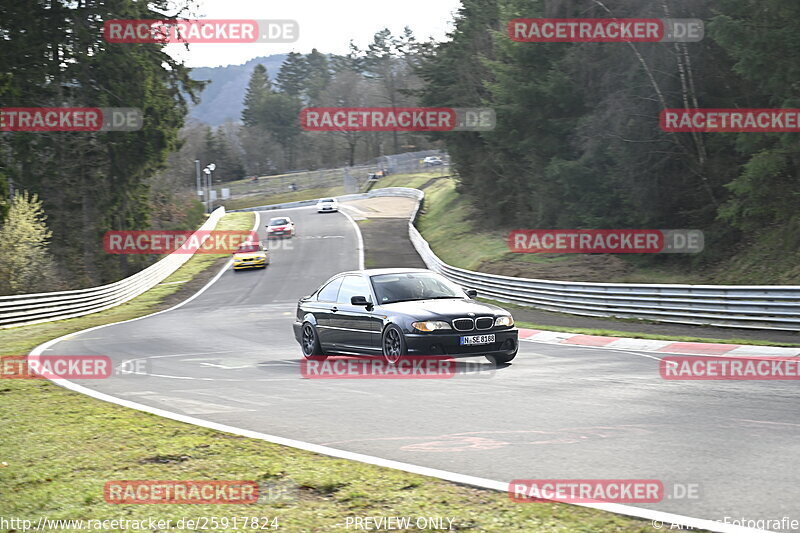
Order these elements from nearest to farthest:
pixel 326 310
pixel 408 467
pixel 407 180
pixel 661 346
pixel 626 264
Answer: pixel 408 467 < pixel 326 310 < pixel 661 346 < pixel 626 264 < pixel 407 180

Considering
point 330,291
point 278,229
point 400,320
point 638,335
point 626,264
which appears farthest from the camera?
point 278,229

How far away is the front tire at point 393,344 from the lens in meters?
13.4

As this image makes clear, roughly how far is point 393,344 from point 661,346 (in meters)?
5.81

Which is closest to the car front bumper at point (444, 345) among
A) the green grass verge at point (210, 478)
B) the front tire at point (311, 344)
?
the front tire at point (311, 344)

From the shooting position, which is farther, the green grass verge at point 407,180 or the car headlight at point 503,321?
the green grass verge at point 407,180

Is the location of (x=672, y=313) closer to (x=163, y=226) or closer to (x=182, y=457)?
(x=182, y=457)

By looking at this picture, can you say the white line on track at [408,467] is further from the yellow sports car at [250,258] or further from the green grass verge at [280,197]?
the green grass verge at [280,197]

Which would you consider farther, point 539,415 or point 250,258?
point 250,258

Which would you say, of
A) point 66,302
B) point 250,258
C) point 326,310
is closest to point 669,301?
point 326,310

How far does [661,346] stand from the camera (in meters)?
16.9

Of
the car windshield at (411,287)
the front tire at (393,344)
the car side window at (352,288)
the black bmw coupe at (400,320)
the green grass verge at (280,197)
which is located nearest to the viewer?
the black bmw coupe at (400,320)

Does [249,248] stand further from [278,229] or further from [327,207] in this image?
[327,207]

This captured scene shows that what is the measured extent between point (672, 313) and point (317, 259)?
33.5 metres

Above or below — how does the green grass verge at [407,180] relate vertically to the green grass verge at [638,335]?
above
